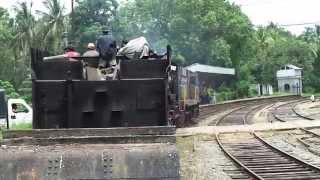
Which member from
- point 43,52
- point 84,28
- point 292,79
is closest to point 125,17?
point 84,28

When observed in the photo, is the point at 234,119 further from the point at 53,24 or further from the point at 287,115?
the point at 53,24

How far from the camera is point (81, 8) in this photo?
46500mm

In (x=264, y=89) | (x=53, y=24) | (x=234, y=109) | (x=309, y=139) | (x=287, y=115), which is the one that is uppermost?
(x=53, y=24)

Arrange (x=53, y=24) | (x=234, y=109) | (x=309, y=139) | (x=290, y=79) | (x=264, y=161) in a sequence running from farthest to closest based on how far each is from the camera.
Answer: (x=290, y=79) < (x=53, y=24) < (x=234, y=109) < (x=309, y=139) < (x=264, y=161)

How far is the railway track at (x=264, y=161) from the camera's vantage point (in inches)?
394

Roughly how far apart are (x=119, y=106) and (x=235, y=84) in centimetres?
5549

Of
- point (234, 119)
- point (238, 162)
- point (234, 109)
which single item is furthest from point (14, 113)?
point (234, 109)

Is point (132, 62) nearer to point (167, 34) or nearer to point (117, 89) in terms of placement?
point (117, 89)

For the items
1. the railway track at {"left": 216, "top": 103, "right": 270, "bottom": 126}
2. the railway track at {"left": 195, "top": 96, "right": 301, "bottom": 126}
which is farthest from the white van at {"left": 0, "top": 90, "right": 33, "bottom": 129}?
the railway track at {"left": 195, "top": 96, "right": 301, "bottom": 126}

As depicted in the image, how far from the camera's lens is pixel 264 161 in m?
11.9

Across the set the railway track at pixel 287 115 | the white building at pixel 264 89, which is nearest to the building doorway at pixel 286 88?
the white building at pixel 264 89

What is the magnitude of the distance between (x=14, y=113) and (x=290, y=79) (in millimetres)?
54430

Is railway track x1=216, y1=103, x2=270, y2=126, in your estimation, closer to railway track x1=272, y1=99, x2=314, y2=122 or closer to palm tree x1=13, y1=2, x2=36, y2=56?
railway track x1=272, y1=99, x2=314, y2=122

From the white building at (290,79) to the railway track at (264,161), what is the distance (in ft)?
194
